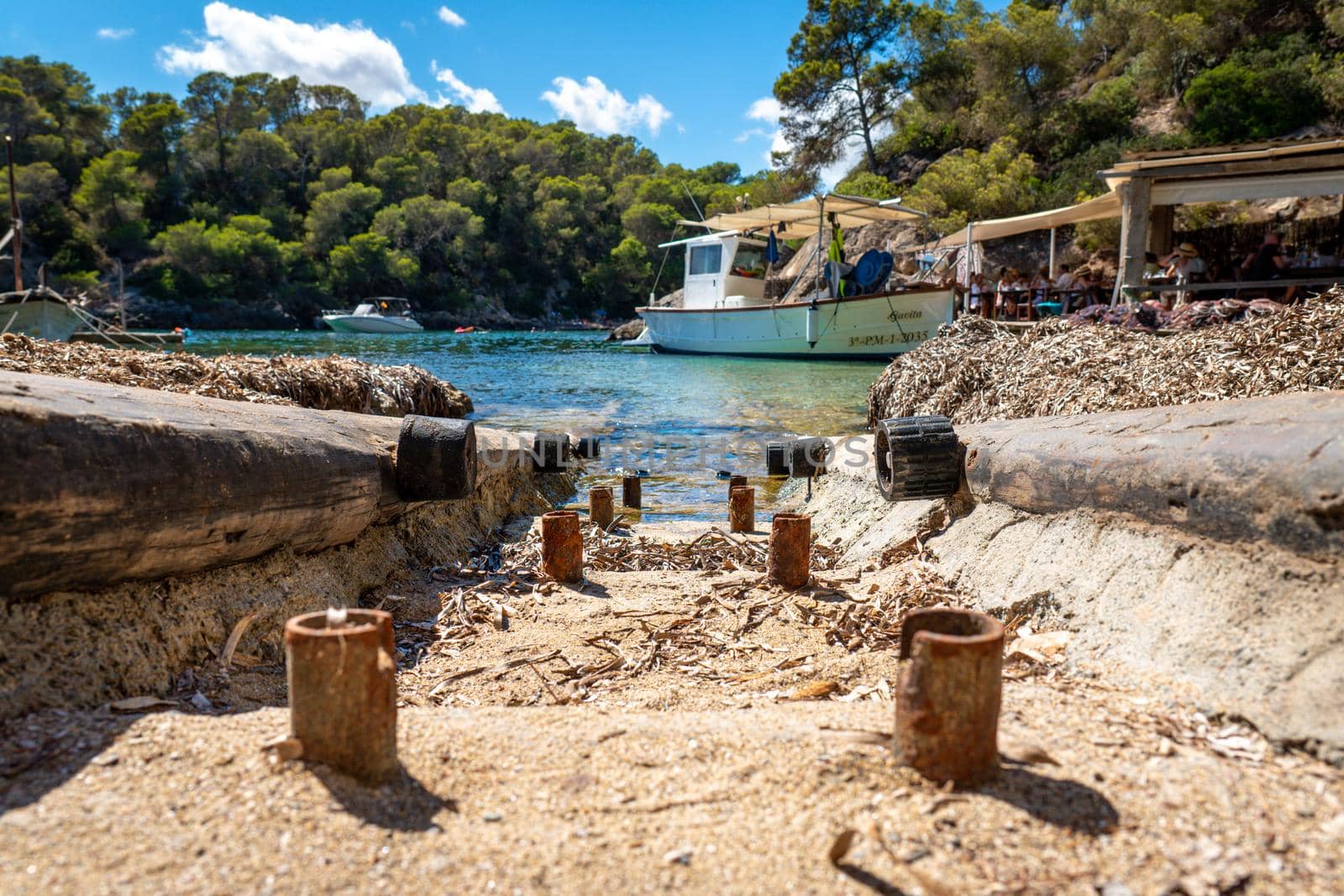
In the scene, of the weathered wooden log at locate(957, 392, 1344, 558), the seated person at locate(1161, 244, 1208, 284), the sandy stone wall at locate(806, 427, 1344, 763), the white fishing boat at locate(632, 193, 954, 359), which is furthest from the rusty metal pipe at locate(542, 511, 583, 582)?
the white fishing boat at locate(632, 193, 954, 359)

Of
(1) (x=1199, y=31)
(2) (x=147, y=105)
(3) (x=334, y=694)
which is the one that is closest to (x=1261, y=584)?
(3) (x=334, y=694)

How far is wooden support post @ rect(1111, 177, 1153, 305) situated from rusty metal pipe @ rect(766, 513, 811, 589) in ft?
29.9

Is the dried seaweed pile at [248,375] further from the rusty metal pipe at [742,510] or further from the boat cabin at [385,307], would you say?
the boat cabin at [385,307]

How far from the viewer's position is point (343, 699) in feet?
6.38

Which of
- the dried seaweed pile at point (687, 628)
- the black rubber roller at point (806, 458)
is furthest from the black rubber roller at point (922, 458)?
the black rubber roller at point (806, 458)

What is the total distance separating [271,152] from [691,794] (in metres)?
87.1

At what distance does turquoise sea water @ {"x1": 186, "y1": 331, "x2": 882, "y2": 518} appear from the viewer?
9.38 m

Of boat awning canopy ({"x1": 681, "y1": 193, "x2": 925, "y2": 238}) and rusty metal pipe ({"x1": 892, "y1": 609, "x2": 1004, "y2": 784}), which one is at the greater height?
boat awning canopy ({"x1": 681, "y1": 193, "x2": 925, "y2": 238})

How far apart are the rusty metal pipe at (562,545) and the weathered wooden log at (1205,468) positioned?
2.27 m

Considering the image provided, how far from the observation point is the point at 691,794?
1959 mm

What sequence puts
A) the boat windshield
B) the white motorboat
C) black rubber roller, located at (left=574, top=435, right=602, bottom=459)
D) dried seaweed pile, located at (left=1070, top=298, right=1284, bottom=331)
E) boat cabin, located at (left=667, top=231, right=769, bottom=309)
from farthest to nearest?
1. the white motorboat
2. the boat windshield
3. boat cabin, located at (left=667, top=231, right=769, bottom=309)
4. black rubber roller, located at (left=574, top=435, right=602, bottom=459)
5. dried seaweed pile, located at (left=1070, top=298, right=1284, bottom=331)

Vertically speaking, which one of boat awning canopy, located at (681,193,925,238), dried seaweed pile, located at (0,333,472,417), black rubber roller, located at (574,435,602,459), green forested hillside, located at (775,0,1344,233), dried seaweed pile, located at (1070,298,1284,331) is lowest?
black rubber roller, located at (574,435,602,459)

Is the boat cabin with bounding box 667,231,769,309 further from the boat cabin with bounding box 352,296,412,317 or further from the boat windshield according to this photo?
the boat cabin with bounding box 352,296,412,317

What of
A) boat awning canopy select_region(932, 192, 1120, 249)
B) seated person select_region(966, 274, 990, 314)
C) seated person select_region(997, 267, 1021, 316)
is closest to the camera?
boat awning canopy select_region(932, 192, 1120, 249)
